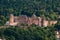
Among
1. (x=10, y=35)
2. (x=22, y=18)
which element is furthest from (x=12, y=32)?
(x=22, y=18)

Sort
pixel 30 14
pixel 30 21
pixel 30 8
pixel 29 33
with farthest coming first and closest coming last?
pixel 30 8
pixel 30 14
pixel 30 21
pixel 29 33

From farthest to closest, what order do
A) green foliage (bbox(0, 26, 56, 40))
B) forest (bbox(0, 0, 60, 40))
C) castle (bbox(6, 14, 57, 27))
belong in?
castle (bbox(6, 14, 57, 27)) → forest (bbox(0, 0, 60, 40)) → green foliage (bbox(0, 26, 56, 40))

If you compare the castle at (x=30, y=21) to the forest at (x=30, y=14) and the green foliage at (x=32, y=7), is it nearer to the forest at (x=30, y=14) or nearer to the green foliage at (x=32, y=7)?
the forest at (x=30, y=14)

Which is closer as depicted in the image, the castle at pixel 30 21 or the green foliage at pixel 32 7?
the castle at pixel 30 21

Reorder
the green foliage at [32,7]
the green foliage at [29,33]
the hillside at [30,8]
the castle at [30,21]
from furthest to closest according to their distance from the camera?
the green foliage at [32,7] < the hillside at [30,8] < the castle at [30,21] < the green foliage at [29,33]

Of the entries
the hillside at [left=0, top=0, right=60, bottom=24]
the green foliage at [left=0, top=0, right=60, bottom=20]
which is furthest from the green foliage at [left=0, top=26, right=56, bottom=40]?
the green foliage at [left=0, top=0, right=60, bottom=20]

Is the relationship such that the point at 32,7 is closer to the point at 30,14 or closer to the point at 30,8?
the point at 30,8

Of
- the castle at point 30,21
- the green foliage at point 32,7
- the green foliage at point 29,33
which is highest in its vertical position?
the green foliage at point 29,33

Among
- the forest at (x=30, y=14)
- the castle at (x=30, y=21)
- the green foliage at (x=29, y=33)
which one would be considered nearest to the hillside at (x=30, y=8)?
Result: the forest at (x=30, y=14)

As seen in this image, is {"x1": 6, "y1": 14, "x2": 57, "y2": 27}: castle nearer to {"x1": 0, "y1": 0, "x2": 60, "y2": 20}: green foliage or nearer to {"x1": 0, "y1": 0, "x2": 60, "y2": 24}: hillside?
{"x1": 0, "y1": 0, "x2": 60, "y2": 24}: hillside

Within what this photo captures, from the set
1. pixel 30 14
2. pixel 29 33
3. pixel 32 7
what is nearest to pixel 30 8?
pixel 32 7

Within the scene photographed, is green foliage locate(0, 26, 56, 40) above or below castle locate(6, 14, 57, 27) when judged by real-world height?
above
